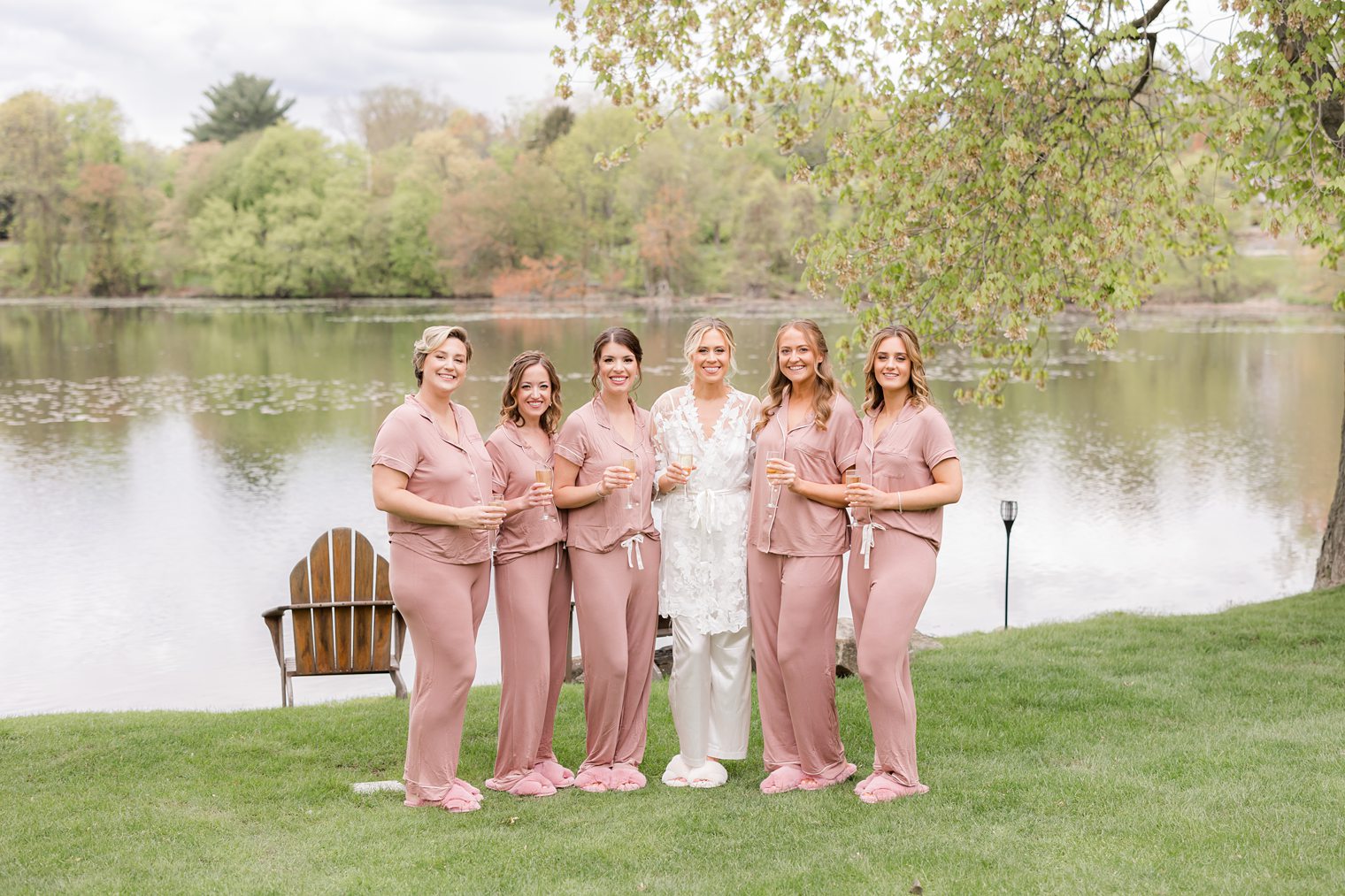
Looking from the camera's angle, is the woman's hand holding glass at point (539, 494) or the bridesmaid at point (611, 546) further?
the bridesmaid at point (611, 546)

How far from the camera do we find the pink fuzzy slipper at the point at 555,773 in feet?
19.2

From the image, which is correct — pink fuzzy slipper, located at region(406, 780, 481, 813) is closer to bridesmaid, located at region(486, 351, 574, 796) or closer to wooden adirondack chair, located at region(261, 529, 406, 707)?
bridesmaid, located at region(486, 351, 574, 796)

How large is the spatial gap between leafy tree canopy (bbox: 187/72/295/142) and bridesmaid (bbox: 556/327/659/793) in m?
98.1

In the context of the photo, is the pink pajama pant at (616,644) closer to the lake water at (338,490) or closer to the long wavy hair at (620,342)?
the long wavy hair at (620,342)

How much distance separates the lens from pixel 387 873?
4.71 metres

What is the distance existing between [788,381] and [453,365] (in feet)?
5.00

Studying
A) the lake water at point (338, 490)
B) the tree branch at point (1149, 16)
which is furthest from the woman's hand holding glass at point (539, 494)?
the tree branch at point (1149, 16)

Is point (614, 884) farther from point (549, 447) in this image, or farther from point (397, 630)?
point (397, 630)

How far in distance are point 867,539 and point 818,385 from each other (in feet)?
2.44

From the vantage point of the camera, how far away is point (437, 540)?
5.29 m

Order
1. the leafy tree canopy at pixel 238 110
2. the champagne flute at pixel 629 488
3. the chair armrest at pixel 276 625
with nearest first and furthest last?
the champagne flute at pixel 629 488
the chair armrest at pixel 276 625
the leafy tree canopy at pixel 238 110

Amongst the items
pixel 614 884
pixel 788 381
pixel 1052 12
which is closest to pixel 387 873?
pixel 614 884

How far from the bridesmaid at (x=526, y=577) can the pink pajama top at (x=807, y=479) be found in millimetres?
960

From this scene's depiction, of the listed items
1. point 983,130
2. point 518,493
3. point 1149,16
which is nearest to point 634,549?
point 518,493
